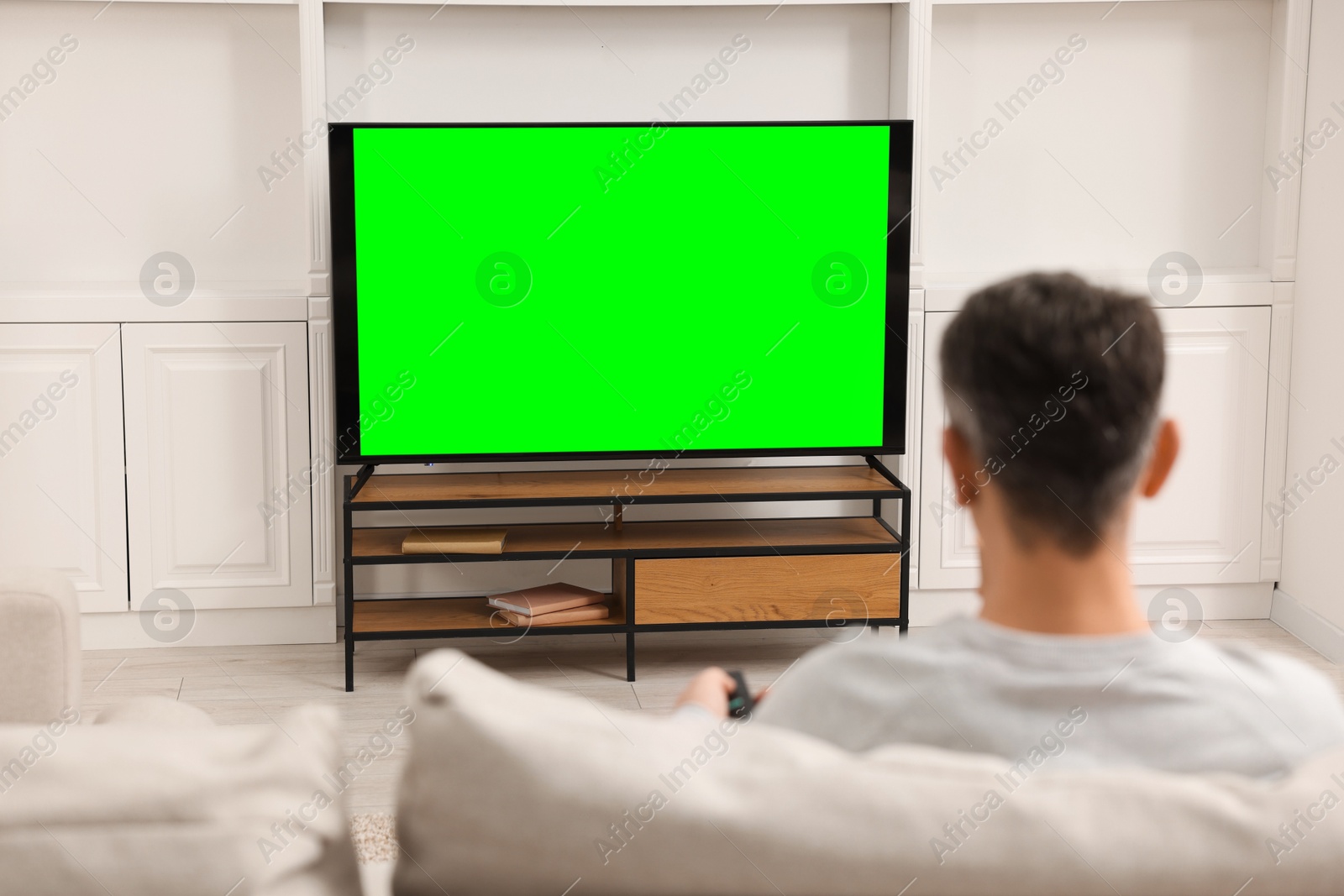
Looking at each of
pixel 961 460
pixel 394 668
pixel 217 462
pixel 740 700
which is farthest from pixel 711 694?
pixel 217 462

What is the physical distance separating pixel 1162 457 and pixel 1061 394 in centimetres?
13

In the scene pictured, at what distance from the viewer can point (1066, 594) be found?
93 centimetres

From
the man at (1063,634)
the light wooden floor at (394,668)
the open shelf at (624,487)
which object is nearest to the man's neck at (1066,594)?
the man at (1063,634)

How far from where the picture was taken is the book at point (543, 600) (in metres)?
3.40

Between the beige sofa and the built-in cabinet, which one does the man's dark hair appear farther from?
the built-in cabinet

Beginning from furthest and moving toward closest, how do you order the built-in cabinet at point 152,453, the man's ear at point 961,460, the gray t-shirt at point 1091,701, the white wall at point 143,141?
the white wall at point 143,141 < the built-in cabinet at point 152,453 < the man's ear at point 961,460 < the gray t-shirt at point 1091,701

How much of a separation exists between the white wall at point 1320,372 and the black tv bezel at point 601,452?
125 cm

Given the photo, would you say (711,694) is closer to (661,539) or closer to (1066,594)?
(1066,594)

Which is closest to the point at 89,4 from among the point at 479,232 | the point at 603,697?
the point at 479,232

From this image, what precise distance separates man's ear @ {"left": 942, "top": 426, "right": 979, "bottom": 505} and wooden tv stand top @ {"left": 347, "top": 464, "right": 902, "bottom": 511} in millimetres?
2366

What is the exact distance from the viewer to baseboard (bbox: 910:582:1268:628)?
384 cm

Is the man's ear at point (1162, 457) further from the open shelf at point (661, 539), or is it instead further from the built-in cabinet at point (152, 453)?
the built-in cabinet at point (152, 453)

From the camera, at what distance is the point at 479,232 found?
3324 millimetres

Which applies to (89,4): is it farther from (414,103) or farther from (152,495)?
(152,495)
